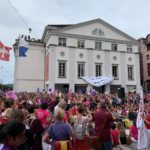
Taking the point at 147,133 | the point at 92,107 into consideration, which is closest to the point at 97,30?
the point at 92,107

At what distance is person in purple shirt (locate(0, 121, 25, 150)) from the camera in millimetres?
2301

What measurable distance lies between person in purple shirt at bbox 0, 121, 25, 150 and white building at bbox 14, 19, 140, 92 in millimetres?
30771

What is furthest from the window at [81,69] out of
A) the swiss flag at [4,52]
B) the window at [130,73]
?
the swiss flag at [4,52]

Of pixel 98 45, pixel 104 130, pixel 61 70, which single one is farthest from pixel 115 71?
pixel 104 130

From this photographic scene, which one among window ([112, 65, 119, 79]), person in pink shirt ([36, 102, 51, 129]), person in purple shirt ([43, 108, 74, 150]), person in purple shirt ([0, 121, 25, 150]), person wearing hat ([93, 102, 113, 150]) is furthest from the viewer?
window ([112, 65, 119, 79])

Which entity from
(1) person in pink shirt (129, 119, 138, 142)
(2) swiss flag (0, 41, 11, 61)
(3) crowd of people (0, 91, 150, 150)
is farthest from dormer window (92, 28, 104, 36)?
(3) crowd of people (0, 91, 150, 150)

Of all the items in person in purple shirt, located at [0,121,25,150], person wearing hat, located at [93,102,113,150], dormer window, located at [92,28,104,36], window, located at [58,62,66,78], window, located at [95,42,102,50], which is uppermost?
dormer window, located at [92,28,104,36]

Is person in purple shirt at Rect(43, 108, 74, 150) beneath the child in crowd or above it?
above

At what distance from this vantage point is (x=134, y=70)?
38875 millimetres

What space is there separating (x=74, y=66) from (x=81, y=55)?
87.0 inches

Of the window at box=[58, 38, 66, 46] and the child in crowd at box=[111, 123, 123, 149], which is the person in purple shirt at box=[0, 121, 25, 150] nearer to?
the child in crowd at box=[111, 123, 123, 149]

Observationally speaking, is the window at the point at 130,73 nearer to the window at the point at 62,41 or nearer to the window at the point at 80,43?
the window at the point at 80,43

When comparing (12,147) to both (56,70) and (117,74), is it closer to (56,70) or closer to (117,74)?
(56,70)

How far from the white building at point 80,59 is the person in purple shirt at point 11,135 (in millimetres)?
30771
